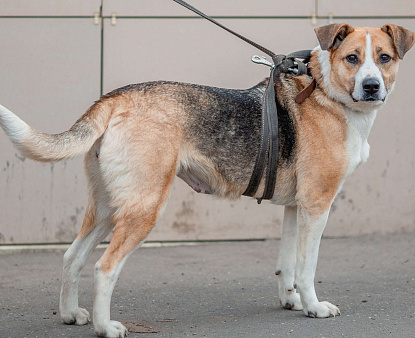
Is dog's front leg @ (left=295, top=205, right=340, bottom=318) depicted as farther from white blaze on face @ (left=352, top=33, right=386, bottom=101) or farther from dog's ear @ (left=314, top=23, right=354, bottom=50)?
dog's ear @ (left=314, top=23, right=354, bottom=50)

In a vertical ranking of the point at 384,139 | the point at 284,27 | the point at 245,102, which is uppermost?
the point at 284,27

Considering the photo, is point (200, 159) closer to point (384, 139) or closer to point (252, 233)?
point (252, 233)

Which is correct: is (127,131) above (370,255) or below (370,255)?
above

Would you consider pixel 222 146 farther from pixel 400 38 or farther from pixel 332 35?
pixel 400 38

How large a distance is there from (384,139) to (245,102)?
3.38 meters

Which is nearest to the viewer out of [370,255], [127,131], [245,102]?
[127,131]

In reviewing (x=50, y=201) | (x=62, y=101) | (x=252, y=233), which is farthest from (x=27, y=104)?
(x=252, y=233)

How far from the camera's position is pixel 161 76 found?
7.86 m

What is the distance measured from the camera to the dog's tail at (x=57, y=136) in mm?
4437

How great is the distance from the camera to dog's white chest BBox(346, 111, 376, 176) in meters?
5.20

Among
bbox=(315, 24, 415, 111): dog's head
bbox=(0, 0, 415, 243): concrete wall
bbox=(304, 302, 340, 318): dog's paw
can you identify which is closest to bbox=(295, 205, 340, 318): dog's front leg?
bbox=(304, 302, 340, 318): dog's paw

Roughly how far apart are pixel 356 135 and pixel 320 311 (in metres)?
1.32

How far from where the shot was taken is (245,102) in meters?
5.32

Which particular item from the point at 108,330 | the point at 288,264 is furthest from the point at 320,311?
the point at 108,330
